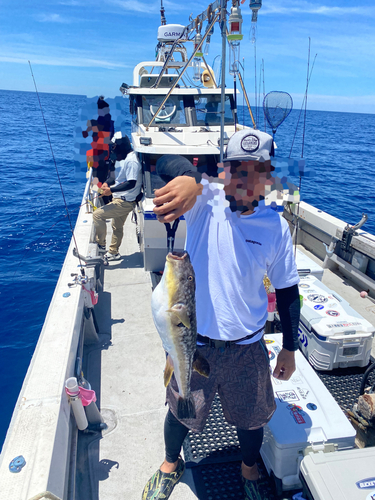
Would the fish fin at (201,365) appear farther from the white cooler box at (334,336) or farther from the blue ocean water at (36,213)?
the white cooler box at (334,336)

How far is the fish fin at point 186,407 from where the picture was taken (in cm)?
195

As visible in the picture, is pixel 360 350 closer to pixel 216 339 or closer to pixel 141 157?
pixel 216 339

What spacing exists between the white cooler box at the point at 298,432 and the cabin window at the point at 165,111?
19.2ft

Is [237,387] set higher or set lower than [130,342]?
higher

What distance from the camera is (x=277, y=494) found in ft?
7.93

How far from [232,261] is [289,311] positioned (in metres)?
0.60

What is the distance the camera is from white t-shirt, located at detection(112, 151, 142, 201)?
5316 mm

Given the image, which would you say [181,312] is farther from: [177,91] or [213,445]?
[177,91]

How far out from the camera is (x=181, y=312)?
1580mm

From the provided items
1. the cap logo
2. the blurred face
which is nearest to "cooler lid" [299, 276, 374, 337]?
the blurred face

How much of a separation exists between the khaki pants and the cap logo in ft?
14.8

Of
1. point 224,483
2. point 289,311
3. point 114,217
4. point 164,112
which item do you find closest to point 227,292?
point 289,311

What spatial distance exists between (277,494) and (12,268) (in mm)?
8921

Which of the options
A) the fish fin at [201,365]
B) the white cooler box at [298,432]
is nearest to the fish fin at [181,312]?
the fish fin at [201,365]
